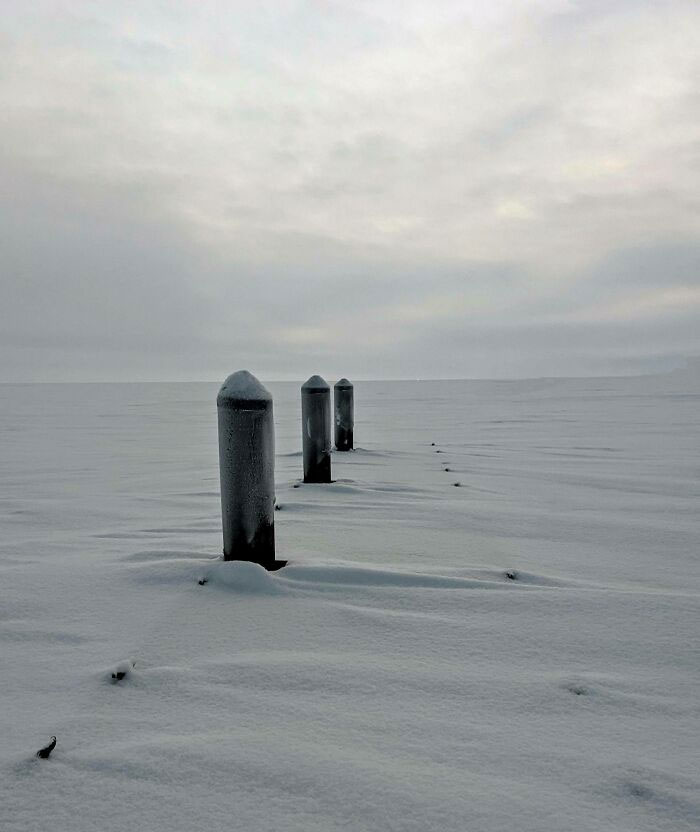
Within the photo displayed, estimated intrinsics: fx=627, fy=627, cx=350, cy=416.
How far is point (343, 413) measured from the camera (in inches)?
321

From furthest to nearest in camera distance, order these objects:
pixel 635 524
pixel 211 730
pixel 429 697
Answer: pixel 635 524 → pixel 429 697 → pixel 211 730

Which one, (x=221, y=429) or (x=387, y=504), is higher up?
(x=221, y=429)

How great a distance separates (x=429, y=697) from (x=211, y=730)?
1.86 ft

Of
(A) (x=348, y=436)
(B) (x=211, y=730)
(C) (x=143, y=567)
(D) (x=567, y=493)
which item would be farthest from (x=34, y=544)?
(A) (x=348, y=436)

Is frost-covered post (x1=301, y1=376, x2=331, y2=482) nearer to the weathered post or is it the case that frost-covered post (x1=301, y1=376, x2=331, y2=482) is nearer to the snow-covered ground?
the snow-covered ground

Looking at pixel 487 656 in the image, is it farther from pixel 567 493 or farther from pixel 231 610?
pixel 567 493

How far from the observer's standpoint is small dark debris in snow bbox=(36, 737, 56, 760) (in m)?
1.41

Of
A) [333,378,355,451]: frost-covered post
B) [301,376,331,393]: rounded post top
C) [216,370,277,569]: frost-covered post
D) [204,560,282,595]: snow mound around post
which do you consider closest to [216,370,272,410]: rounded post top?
[216,370,277,569]: frost-covered post

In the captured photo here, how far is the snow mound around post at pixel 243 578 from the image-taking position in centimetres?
255

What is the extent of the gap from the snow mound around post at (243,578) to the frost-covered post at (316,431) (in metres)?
2.63

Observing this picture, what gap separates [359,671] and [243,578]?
930 millimetres

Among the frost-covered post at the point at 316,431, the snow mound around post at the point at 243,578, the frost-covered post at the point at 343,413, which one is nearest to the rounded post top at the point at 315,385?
the frost-covered post at the point at 316,431

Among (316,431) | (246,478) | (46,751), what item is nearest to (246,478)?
(246,478)

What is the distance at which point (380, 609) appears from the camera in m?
2.33
